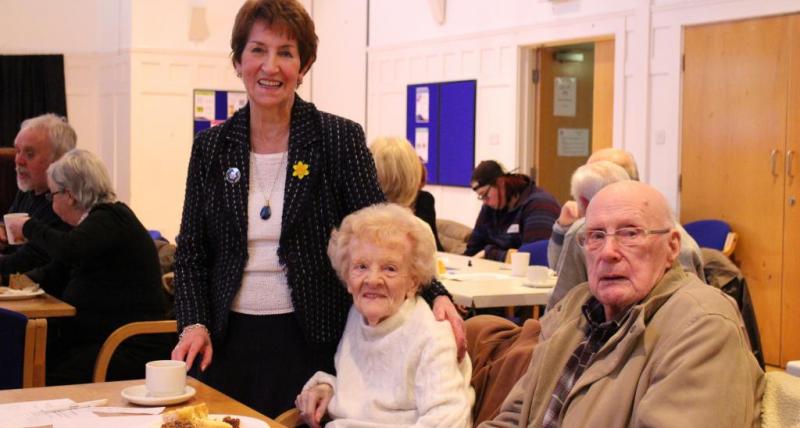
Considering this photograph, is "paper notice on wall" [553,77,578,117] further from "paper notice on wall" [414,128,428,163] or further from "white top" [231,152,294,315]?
"white top" [231,152,294,315]

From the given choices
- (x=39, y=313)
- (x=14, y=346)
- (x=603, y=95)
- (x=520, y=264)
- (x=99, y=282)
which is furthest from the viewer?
(x=603, y=95)

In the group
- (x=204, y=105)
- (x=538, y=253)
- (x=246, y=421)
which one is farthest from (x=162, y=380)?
(x=204, y=105)

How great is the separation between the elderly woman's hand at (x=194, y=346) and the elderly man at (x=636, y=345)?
75cm

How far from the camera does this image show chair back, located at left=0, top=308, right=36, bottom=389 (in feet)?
12.1

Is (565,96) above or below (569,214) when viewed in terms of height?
above

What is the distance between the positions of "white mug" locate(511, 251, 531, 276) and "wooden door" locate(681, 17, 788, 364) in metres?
2.81

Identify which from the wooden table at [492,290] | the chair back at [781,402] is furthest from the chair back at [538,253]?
the chair back at [781,402]

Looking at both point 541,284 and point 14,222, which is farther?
point 541,284

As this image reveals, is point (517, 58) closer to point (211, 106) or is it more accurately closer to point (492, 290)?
point (211, 106)

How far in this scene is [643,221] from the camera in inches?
91.7

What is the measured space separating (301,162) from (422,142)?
332 inches

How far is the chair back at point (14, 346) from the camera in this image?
3.68 meters

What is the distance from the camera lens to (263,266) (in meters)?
2.68

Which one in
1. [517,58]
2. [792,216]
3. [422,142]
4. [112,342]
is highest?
[517,58]
